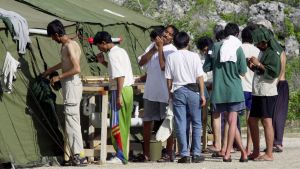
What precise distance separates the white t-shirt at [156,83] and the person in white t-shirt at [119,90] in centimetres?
34

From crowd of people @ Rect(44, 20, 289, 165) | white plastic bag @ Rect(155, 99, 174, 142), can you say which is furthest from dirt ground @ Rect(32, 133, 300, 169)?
white plastic bag @ Rect(155, 99, 174, 142)

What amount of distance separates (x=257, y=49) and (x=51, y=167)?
3535 millimetres

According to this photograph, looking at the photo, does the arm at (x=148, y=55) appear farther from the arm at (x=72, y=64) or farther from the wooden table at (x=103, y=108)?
the arm at (x=72, y=64)

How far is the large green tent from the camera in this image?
11.7 metres

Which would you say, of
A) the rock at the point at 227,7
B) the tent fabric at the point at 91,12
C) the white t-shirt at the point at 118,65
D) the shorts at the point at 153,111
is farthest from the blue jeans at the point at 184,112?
the rock at the point at 227,7

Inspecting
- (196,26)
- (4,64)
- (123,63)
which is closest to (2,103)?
(4,64)

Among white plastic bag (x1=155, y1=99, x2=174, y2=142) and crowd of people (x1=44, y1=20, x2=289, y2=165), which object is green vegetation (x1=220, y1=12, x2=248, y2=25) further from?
white plastic bag (x1=155, y1=99, x2=174, y2=142)

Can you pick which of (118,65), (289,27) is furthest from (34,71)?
(289,27)

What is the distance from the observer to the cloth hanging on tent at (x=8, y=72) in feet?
37.7

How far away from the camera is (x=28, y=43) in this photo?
39.8ft

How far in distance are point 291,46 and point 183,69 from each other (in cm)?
2119

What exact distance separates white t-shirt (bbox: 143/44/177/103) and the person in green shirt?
65 centimetres

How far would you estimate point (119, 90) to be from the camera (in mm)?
12008

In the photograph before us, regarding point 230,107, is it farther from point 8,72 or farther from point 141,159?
point 8,72
